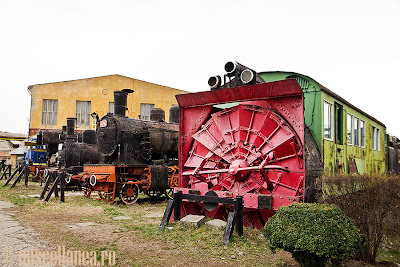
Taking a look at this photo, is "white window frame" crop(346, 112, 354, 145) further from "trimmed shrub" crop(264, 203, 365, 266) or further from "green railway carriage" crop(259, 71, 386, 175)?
A: "trimmed shrub" crop(264, 203, 365, 266)

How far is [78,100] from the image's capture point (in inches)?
1123

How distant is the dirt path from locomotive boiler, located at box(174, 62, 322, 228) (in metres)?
2.58

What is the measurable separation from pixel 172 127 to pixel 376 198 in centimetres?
899

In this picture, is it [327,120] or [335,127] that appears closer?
[327,120]

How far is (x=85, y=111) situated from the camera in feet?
93.8

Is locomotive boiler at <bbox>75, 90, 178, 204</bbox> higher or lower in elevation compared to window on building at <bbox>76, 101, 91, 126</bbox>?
lower

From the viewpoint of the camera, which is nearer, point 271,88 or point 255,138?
point 271,88

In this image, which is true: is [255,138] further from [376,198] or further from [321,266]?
[321,266]

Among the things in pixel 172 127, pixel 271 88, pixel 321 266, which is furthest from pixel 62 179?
pixel 321 266

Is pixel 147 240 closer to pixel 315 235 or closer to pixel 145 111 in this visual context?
pixel 315 235

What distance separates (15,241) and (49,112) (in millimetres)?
24735

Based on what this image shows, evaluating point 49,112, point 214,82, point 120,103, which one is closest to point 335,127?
point 214,82

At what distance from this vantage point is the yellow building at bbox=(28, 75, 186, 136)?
92.1 feet

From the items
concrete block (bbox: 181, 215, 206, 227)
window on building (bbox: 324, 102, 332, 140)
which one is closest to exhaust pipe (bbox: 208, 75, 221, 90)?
window on building (bbox: 324, 102, 332, 140)
